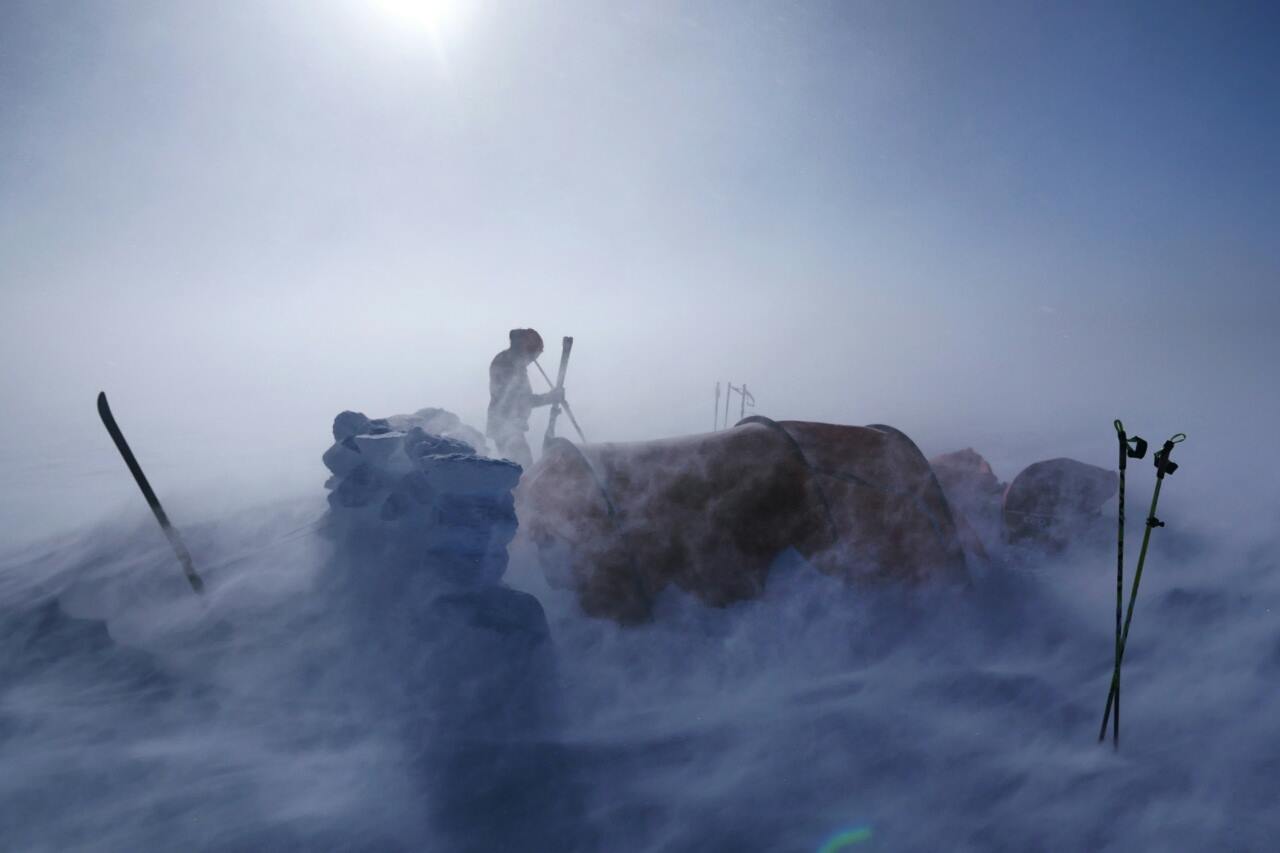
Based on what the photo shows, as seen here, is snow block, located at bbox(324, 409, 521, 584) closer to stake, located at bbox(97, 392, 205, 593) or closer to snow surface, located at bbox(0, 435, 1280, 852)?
snow surface, located at bbox(0, 435, 1280, 852)

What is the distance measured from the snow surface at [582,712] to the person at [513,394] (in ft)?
13.6

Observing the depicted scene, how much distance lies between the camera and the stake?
5508 mm

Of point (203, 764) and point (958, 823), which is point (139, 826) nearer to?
point (203, 764)

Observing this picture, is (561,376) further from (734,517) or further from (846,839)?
(846,839)

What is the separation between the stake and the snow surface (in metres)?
0.36

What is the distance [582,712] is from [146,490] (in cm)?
480

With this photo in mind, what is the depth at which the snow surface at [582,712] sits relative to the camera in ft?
13.2

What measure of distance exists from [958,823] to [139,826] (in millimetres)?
5692

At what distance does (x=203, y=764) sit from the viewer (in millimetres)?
4469

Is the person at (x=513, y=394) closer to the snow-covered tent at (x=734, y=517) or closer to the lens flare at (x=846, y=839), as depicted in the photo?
the snow-covered tent at (x=734, y=517)

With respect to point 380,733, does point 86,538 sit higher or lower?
higher

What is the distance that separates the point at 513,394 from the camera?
35.2 ft

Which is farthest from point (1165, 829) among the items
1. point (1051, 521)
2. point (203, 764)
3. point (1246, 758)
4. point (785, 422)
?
point (203, 764)

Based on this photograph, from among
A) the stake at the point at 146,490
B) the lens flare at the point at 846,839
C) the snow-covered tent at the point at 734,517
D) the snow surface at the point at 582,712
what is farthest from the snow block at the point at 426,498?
the lens flare at the point at 846,839
